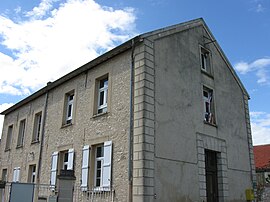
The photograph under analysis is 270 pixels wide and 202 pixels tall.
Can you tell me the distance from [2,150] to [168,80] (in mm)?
13227

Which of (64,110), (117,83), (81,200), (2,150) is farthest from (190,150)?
(2,150)

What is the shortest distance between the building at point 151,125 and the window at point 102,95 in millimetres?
41

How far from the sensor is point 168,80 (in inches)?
434

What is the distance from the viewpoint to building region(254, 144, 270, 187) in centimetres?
2419

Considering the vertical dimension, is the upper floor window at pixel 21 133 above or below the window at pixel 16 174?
above

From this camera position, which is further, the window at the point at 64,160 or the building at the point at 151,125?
the window at the point at 64,160

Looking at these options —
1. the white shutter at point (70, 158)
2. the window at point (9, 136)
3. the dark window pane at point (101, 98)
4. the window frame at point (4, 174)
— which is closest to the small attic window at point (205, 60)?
the dark window pane at point (101, 98)

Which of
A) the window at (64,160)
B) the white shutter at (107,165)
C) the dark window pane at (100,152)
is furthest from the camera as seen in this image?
the window at (64,160)

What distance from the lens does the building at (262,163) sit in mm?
24188

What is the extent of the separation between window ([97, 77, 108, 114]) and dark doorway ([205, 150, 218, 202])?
447 centimetres

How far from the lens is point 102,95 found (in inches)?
481

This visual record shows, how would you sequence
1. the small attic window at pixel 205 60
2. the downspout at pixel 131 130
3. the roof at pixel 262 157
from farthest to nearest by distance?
the roof at pixel 262 157 < the small attic window at pixel 205 60 < the downspout at pixel 131 130

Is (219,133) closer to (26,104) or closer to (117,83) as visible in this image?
(117,83)

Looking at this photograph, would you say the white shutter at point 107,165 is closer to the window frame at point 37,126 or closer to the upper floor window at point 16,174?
the window frame at point 37,126
